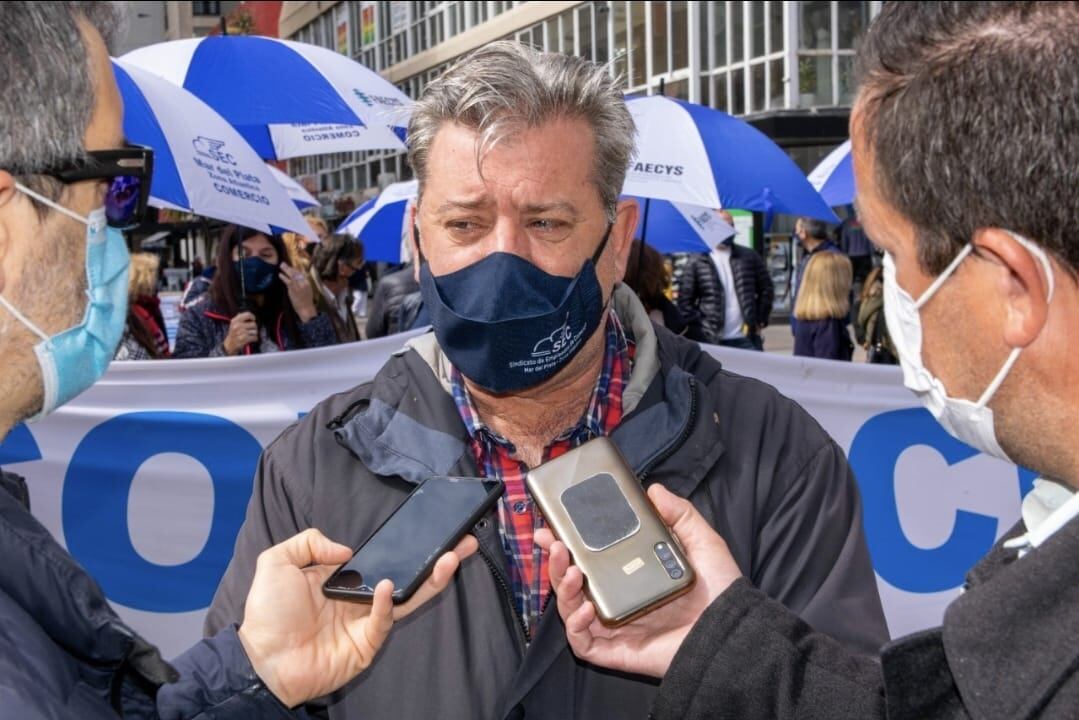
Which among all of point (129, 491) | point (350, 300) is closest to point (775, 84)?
point (350, 300)

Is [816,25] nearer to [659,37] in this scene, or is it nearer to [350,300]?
[659,37]

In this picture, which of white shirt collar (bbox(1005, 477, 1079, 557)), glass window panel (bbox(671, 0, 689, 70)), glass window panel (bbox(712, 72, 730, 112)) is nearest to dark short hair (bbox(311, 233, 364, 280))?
white shirt collar (bbox(1005, 477, 1079, 557))

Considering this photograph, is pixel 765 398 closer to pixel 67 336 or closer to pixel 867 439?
pixel 67 336

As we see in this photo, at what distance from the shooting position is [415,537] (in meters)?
1.97

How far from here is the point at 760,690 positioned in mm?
1688

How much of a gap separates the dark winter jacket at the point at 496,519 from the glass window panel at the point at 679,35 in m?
24.9

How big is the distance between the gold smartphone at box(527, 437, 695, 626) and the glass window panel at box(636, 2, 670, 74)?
26.2 m

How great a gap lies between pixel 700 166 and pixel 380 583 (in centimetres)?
475

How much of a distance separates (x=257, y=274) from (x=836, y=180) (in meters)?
4.02

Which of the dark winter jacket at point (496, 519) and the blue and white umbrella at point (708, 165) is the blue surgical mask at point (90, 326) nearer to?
the dark winter jacket at point (496, 519)

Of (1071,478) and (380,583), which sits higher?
(1071,478)

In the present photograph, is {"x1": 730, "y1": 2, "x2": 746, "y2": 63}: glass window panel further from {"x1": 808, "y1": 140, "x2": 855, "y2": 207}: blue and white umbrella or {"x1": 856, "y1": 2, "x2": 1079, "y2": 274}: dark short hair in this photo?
{"x1": 856, "y1": 2, "x2": 1079, "y2": 274}: dark short hair

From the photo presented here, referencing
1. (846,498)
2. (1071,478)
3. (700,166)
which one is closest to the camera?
(1071,478)

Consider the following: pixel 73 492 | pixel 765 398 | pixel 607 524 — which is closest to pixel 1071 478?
pixel 607 524
